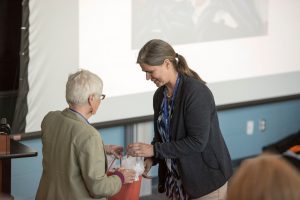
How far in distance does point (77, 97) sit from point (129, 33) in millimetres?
1894

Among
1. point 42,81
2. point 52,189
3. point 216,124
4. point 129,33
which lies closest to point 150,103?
point 129,33

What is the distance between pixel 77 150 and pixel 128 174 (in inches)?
12.6

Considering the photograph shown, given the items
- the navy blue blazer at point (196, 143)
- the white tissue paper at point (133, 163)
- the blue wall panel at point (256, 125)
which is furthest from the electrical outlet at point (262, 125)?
the white tissue paper at point (133, 163)

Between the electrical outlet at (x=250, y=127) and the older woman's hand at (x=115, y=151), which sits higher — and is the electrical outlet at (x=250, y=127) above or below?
below

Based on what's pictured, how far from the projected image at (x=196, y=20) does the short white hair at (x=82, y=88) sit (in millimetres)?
1870

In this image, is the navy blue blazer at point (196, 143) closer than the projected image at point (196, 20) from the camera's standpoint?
Yes

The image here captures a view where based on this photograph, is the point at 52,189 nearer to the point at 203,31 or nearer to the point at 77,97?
the point at 77,97

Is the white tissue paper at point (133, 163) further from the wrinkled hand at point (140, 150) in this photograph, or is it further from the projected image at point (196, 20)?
the projected image at point (196, 20)

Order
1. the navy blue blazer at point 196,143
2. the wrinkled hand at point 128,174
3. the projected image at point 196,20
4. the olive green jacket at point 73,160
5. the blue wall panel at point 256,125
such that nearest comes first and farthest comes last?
1. the olive green jacket at point 73,160
2. the wrinkled hand at point 128,174
3. the navy blue blazer at point 196,143
4. the projected image at point 196,20
5. the blue wall panel at point 256,125

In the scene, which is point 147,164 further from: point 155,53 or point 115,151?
point 155,53

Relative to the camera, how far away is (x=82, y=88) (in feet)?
8.02

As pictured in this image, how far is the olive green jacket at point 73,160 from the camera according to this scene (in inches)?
94.8

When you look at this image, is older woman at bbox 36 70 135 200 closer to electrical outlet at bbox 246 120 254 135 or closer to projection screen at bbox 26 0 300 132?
projection screen at bbox 26 0 300 132

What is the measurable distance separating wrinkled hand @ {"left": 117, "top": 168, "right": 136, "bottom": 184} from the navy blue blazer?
159 mm
